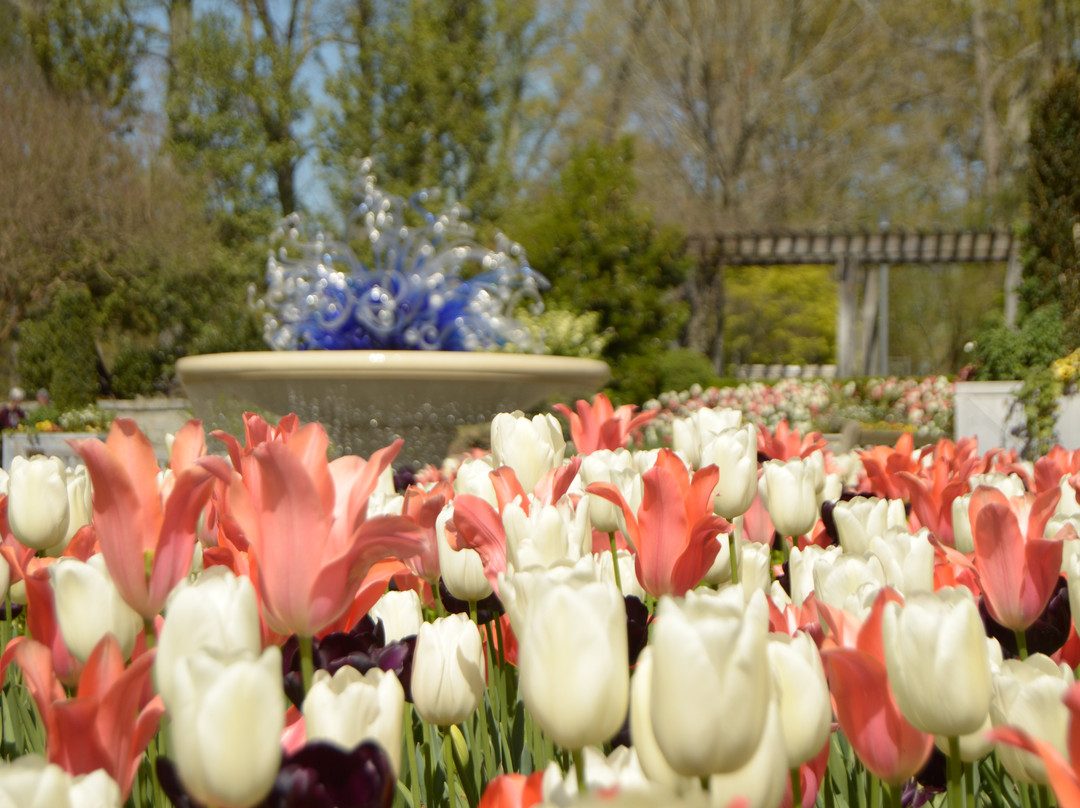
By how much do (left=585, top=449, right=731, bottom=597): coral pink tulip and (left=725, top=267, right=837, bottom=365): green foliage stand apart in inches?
1066

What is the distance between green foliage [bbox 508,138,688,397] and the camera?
15891 millimetres

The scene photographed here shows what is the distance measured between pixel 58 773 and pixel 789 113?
77.5ft

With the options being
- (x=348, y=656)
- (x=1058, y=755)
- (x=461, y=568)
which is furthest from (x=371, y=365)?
(x=1058, y=755)

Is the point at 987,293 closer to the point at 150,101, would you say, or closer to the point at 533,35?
the point at 533,35

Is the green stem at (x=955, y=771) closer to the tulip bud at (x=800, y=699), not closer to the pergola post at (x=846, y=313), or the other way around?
the tulip bud at (x=800, y=699)

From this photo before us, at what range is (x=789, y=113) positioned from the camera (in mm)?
22391

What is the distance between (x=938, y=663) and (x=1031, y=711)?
0.12m

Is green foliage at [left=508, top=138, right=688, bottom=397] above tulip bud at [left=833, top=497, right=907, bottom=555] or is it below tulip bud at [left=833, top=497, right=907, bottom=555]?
above

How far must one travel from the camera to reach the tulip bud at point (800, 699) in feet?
2.12

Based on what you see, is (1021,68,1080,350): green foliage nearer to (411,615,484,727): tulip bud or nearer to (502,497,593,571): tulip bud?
(502,497,593,571): tulip bud


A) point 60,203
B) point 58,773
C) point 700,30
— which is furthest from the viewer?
point 700,30

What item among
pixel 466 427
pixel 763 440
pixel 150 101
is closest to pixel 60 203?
pixel 150 101

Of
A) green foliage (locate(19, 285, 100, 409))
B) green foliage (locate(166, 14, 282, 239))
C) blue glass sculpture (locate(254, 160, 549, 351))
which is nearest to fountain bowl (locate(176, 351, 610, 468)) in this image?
blue glass sculpture (locate(254, 160, 549, 351))

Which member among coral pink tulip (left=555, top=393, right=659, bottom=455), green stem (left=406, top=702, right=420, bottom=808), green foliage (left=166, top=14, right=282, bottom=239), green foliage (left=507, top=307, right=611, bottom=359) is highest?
green foliage (left=166, top=14, right=282, bottom=239)
